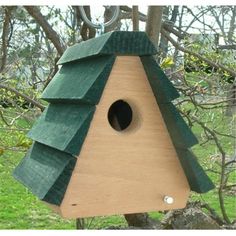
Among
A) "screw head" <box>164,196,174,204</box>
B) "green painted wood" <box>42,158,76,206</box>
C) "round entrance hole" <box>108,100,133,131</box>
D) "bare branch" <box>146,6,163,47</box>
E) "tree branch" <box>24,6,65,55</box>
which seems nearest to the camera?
"green painted wood" <box>42,158,76,206</box>

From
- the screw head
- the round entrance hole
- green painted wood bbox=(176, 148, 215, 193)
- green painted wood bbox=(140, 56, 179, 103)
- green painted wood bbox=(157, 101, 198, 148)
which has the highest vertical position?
green painted wood bbox=(140, 56, 179, 103)

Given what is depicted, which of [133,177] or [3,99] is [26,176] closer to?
[133,177]

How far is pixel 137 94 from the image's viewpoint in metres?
0.94

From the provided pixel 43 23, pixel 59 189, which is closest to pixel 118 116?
pixel 59 189

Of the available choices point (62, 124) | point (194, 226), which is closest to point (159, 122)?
point (62, 124)

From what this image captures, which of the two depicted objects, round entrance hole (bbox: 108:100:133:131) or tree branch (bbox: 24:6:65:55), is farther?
tree branch (bbox: 24:6:65:55)

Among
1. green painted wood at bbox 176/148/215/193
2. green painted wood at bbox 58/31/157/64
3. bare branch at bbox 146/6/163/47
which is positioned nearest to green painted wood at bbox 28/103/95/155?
green painted wood at bbox 58/31/157/64

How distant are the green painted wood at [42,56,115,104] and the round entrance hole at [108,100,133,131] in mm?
164

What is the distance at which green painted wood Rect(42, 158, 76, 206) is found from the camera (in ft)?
2.71

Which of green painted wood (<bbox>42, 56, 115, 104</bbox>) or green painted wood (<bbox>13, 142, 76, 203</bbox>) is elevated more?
green painted wood (<bbox>42, 56, 115, 104</bbox>)

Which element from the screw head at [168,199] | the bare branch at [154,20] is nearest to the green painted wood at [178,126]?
the screw head at [168,199]

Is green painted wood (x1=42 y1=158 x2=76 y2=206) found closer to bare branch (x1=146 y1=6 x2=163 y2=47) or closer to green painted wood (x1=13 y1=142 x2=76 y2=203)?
green painted wood (x1=13 y1=142 x2=76 y2=203)

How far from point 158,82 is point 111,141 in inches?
5.9

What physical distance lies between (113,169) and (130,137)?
74 millimetres
